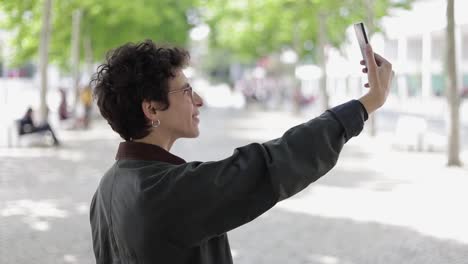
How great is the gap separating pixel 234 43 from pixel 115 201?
49.3 metres

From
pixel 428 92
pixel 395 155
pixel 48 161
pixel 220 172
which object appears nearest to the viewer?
pixel 220 172

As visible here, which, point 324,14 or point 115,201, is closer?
point 115,201

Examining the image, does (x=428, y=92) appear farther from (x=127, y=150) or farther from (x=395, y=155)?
(x=127, y=150)

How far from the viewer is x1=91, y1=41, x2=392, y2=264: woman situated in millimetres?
1618

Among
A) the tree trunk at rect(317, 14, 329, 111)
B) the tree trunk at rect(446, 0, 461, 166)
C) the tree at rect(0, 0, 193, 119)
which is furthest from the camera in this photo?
the tree trunk at rect(317, 14, 329, 111)

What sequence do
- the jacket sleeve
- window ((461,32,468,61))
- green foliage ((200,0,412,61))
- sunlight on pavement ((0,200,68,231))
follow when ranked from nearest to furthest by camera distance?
the jacket sleeve, sunlight on pavement ((0,200,68,231)), green foliage ((200,0,412,61)), window ((461,32,468,61))

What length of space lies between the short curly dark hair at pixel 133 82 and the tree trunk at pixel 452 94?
12.9 metres

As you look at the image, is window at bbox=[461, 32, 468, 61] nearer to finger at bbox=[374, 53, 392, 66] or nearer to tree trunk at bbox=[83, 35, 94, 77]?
tree trunk at bbox=[83, 35, 94, 77]

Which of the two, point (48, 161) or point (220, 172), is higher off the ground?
point (220, 172)

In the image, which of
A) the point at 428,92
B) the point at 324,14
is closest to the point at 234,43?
the point at 428,92

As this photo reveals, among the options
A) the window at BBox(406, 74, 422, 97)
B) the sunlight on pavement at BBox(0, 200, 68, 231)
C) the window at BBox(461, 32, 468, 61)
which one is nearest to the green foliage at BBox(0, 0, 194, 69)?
the sunlight on pavement at BBox(0, 200, 68, 231)

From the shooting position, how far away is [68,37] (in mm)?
35562

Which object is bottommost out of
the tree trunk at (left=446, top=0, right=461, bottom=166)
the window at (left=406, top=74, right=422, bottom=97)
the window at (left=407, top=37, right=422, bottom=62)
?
the window at (left=406, top=74, right=422, bottom=97)

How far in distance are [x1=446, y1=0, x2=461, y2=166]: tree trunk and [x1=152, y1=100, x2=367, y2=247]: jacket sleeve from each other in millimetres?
13028
